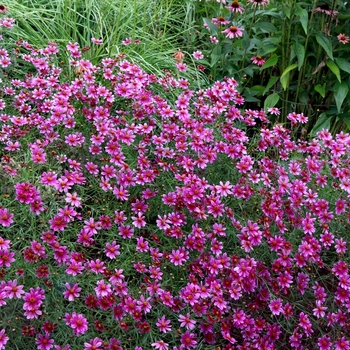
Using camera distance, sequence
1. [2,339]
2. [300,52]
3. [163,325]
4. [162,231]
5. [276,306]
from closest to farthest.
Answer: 1. [2,339]
2. [163,325]
3. [276,306]
4. [162,231]
5. [300,52]

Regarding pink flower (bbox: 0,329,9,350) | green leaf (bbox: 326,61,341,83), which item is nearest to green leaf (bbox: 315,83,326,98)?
green leaf (bbox: 326,61,341,83)

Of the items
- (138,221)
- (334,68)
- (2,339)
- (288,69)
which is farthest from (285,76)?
(2,339)

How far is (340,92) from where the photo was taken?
3641mm

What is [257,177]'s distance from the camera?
2.61m

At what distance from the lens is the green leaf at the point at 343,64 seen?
359cm

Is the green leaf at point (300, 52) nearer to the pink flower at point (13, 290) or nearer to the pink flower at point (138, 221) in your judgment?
the pink flower at point (138, 221)

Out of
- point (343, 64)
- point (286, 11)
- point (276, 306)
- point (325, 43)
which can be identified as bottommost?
point (276, 306)

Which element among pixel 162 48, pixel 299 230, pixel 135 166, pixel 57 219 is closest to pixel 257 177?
pixel 299 230

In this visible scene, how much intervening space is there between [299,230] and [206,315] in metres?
0.63

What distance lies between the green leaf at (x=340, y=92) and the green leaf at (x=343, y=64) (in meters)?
0.10

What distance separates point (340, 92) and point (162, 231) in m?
1.74

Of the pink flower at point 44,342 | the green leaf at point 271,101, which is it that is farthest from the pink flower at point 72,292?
the green leaf at point 271,101

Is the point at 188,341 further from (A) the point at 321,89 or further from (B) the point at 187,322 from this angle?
(A) the point at 321,89

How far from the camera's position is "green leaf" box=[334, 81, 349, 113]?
11.8 ft
